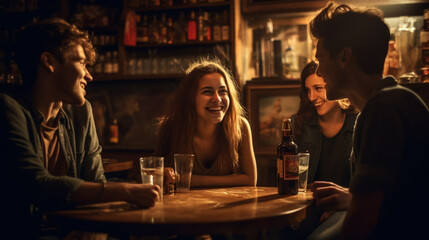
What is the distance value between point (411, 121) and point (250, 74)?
9.10 ft

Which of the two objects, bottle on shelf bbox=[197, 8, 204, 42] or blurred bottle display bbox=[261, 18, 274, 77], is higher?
bottle on shelf bbox=[197, 8, 204, 42]

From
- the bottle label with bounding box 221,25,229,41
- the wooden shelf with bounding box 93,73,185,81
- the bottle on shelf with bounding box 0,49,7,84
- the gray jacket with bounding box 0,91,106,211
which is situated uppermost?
the bottle label with bounding box 221,25,229,41

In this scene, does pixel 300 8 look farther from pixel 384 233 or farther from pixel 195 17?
pixel 384 233

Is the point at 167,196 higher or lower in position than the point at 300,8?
lower

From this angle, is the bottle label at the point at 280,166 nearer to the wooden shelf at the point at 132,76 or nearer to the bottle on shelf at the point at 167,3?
the wooden shelf at the point at 132,76

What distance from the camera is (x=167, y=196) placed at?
60.7 inches

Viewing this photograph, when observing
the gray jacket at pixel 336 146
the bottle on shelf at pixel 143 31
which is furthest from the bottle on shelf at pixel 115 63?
the gray jacket at pixel 336 146

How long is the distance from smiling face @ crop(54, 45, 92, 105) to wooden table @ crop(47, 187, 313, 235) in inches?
18.8

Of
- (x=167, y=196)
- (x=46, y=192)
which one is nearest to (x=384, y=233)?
(x=167, y=196)

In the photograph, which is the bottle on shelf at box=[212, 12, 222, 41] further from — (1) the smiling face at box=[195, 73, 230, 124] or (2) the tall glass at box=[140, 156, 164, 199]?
(2) the tall glass at box=[140, 156, 164, 199]

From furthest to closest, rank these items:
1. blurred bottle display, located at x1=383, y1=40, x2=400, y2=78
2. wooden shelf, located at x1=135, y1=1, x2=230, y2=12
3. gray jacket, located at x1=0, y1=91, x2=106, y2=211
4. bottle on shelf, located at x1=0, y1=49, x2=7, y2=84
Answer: bottle on shelf, located at x1=0, y1=49, x2=7, y2=84
wooden shelf, located at x1=135, y1=1, x2=230, y2=12
blurred bottle display, located at x1=383, y1=40, x2=400, y2=78
gray jacket, located at x1=0, y1=91, x2=106, y2=211

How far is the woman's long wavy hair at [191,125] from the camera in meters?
2.13

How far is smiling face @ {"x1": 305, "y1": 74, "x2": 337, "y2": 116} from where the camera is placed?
7.72ft

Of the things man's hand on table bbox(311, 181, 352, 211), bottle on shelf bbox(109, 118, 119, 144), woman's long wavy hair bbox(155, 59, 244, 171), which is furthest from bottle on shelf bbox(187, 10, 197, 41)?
man's hand on table bbox(311, 181, 352, 211)
